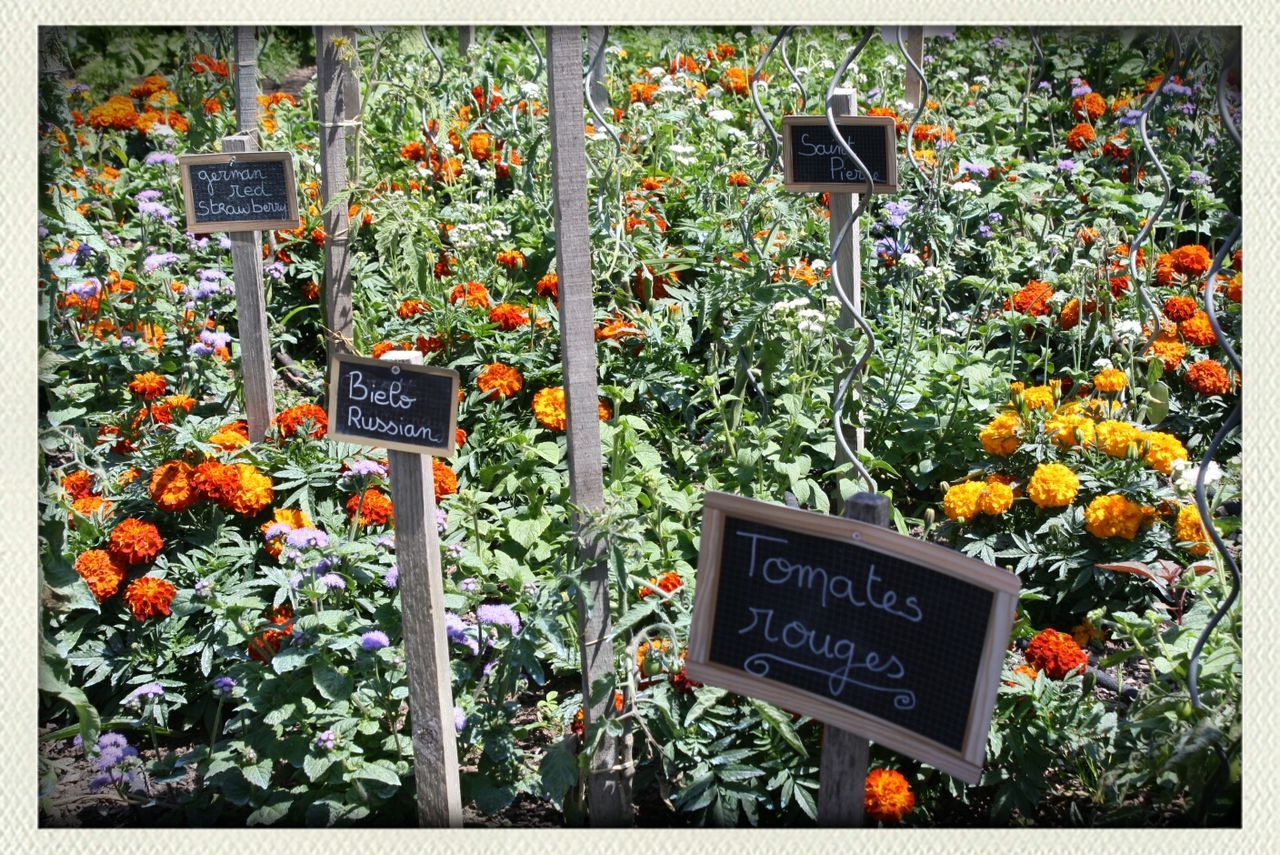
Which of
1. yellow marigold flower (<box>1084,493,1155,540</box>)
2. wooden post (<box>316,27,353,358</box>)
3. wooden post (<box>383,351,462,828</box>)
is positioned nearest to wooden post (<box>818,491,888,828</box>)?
wooden post (<box>383,351,462,828</box>)

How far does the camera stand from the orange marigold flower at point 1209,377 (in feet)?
8.61

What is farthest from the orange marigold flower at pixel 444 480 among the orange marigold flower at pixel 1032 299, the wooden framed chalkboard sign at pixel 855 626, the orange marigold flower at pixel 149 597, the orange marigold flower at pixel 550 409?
the orange marigold flower at pixel 1032 299

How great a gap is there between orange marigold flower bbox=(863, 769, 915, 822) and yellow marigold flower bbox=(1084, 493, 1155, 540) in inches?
32.3

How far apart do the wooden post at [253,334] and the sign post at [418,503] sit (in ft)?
4.19

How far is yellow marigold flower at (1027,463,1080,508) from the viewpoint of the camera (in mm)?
2266

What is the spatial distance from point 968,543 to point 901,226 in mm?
1275

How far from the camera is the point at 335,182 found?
9.73 ft

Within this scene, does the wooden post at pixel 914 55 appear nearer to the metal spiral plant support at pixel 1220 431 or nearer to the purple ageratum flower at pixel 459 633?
the metal spiral plant support at pixel 1220 431

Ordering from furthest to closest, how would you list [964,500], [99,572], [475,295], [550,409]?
[475,295]
[550,409]
[964,500]
[99,572]

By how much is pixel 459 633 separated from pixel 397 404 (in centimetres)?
48

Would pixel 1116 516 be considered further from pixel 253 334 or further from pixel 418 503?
pixel 253 334

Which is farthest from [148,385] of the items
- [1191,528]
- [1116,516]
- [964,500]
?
[1191,528]

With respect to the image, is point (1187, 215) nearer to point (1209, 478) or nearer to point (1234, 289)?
point (1234, 289)

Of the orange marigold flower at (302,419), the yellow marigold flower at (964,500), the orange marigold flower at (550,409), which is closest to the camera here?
the yellow marigold flower at (964,500)
